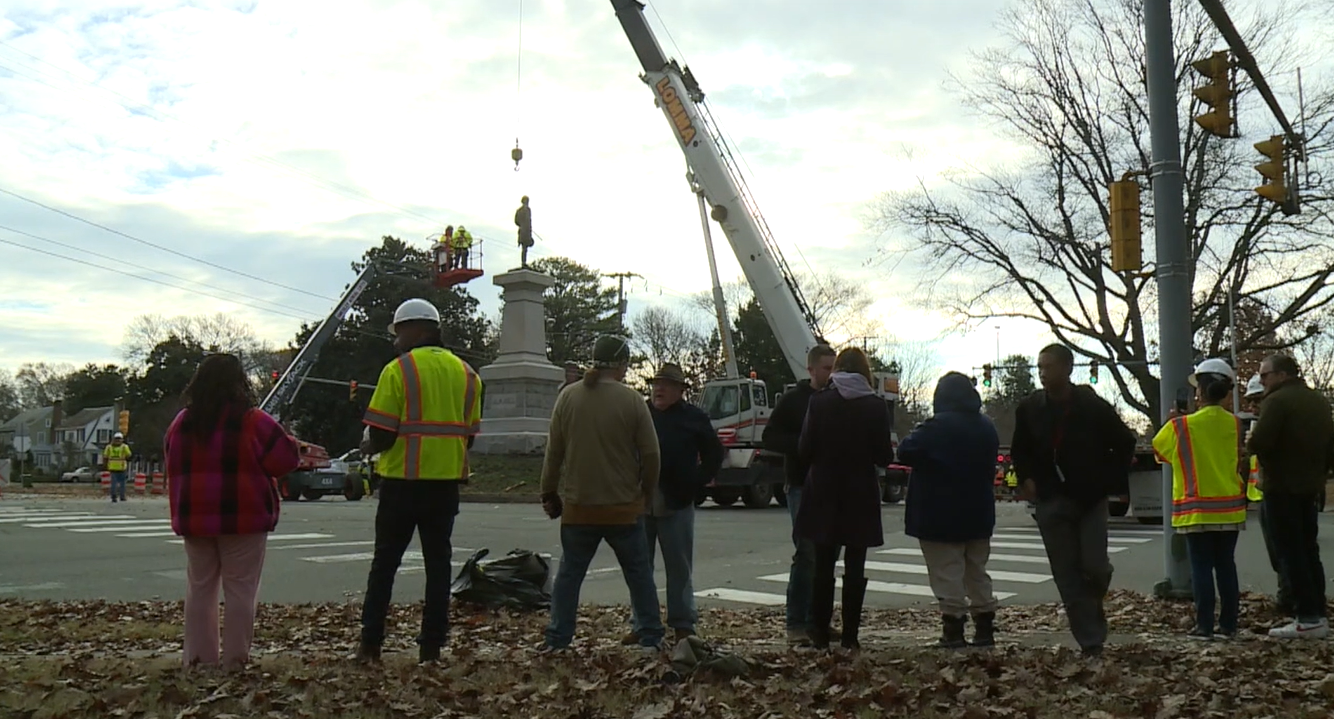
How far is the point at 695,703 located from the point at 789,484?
2.77 m

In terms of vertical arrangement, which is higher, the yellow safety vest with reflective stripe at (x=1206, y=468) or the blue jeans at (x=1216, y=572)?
the yellow safety vest with reflective stripe at (x=1206, y=468)

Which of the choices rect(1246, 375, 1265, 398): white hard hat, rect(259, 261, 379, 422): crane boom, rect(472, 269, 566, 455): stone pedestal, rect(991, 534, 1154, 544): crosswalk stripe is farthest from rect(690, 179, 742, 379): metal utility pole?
rect(259, 261, 379, 422): crane boom

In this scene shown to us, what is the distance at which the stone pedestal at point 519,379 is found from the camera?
117 ft

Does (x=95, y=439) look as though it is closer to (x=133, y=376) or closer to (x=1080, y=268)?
(x=133, y=376)

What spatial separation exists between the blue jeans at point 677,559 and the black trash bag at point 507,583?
209 cm

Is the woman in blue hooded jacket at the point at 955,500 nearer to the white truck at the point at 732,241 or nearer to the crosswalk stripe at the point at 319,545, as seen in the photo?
the crosswalk stripe at the point at 319,545

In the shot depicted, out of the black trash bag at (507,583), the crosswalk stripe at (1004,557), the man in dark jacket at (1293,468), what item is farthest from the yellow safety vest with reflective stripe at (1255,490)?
the black trash bag at (507,583)

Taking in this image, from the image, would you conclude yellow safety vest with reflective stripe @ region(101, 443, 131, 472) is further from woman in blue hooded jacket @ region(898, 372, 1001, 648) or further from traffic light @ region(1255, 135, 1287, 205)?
woman in blue hooded jacket @ region(898, 372, 1001, 648)

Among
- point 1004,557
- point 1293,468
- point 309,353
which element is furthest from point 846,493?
point 309,353

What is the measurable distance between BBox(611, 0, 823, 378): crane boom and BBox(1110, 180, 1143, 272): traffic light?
1680cm

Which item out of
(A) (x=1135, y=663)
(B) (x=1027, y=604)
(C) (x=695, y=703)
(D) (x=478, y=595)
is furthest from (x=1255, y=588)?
(C) (x=695, y=703)

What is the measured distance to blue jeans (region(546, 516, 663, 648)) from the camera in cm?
674

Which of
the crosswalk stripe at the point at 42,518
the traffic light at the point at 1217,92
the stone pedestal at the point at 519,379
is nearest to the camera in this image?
the traffic light at the point at 1217,92

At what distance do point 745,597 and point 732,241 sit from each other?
1774cm
